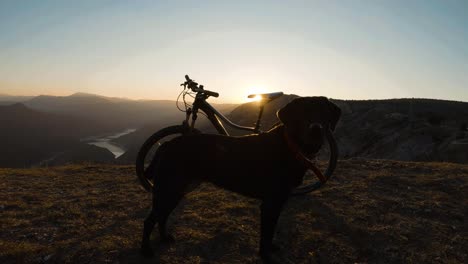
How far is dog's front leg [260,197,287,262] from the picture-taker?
4.77m

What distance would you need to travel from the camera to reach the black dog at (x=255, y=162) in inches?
183

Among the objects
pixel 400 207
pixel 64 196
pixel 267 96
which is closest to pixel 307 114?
pixel 267 96

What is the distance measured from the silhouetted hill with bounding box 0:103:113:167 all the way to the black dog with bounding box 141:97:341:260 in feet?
235

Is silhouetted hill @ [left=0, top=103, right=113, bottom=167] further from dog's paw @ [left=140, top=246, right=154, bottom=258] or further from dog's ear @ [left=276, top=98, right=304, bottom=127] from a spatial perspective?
dog's ear @ [left=276, top=98, right=304, bottom=127]

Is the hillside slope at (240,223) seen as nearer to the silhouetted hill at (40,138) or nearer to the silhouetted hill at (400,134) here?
the silhouetted hill at (400,134)

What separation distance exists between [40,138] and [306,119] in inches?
5519

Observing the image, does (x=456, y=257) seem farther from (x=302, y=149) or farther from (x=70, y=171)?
(x=70, y=171)

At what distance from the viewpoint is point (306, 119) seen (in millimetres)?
4625

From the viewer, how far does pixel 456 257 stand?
5297 mm

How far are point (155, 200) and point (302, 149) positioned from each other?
A: 7.47 ft

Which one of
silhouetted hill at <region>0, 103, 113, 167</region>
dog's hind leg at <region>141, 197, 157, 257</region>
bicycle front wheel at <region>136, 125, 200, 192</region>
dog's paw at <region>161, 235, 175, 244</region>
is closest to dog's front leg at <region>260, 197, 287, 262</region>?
dog's paw at <region>161, 235, 175, 244</region>

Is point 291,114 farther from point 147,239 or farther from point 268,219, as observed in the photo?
point 147,239

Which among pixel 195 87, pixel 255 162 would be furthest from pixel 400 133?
pixel 255 162

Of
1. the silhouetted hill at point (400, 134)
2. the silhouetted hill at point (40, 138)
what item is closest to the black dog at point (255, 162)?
the silhouetted hill at point (400, 134)
